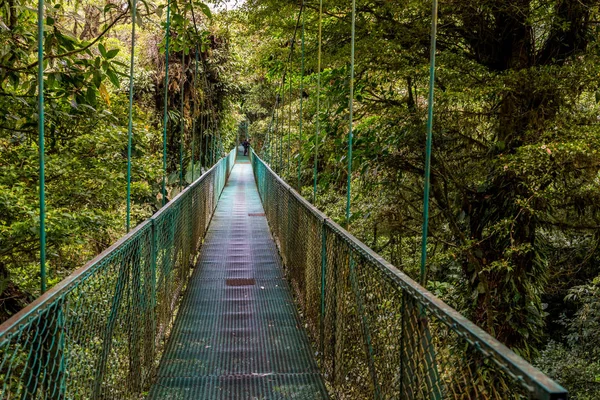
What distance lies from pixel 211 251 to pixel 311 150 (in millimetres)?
1709

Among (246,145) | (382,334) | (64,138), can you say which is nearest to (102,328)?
(382,334)

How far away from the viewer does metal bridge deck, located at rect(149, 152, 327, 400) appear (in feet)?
8.08

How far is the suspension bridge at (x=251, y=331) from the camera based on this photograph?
4.09 feet

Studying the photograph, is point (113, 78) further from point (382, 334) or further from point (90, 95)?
point (382, 334)

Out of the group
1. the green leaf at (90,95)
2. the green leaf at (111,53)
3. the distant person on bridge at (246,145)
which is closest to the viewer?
the green leaf at (111,53)

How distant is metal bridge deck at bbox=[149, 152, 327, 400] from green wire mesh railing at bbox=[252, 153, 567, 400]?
0.52 ft

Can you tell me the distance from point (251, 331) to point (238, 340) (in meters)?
0.17

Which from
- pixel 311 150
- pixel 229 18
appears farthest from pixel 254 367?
pixel 229 18

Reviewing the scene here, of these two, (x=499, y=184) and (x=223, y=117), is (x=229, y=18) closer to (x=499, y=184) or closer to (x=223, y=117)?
(x=499, y=184)

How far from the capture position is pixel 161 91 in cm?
991

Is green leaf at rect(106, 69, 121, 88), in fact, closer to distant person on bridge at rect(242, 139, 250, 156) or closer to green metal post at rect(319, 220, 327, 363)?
green metal post at rect(319, 220, 327, 363)

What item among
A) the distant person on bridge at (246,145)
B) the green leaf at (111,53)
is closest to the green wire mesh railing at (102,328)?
the green leaf at (111,53)

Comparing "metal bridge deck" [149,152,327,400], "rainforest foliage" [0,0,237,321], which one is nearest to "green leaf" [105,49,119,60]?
"rainforest foliage" [0,0,237,321]

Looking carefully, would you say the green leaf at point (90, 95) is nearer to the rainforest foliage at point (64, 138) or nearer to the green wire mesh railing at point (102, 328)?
the rainforest foliage at point (64, 138)
